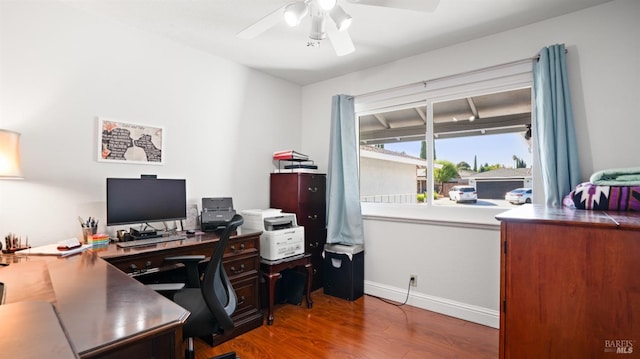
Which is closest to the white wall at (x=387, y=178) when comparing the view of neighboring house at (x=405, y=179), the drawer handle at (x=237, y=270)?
the view of neighboring house at (x=405, y=179)

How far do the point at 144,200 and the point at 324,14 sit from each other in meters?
1.80

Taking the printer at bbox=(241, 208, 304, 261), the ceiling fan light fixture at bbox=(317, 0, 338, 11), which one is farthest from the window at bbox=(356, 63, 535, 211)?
the ceiling fan light fixture at bbox=(317, 0, 338, 11)

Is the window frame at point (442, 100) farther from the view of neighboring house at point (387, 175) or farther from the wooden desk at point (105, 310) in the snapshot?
the wooden desk at point (105, 310)

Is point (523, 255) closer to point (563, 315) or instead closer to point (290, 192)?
point (563, 315)

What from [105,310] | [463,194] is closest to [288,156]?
[463,194]

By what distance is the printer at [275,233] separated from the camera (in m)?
2.70

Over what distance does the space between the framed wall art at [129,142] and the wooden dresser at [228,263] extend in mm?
715

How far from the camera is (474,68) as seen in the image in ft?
8.70

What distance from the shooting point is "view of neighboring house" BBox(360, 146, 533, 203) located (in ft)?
8.72

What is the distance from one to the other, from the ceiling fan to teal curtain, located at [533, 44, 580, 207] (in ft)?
4.02

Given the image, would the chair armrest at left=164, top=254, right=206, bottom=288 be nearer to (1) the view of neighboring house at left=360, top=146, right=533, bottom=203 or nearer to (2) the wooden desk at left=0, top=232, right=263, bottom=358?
(2) the wooden desk at left=0, top=232, right=263, bottom=358

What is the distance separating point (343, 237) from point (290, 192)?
0.76 metres

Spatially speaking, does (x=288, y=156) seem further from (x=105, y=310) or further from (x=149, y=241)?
(x=105, y=310)

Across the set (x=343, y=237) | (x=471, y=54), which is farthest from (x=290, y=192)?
(x=471, y=54)
